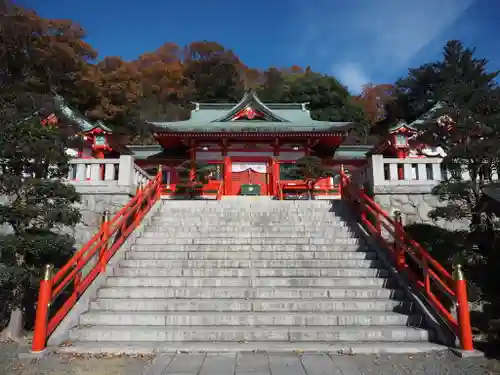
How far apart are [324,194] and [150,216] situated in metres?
9.70

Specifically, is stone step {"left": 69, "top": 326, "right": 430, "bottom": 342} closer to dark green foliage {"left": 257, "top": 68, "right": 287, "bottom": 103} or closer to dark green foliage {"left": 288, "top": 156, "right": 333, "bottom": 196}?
dark green foliage {"left": 288, "top": 156, "right": 333, "bottom": 196}

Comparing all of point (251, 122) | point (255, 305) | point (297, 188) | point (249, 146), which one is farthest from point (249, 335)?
point (251, 122)

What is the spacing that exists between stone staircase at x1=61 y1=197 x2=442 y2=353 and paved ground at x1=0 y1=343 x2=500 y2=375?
18cm

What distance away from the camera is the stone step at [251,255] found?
22.5 ft

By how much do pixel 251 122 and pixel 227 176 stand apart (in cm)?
340

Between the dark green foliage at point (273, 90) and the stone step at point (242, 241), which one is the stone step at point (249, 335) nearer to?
the stone step at point (242, 241)

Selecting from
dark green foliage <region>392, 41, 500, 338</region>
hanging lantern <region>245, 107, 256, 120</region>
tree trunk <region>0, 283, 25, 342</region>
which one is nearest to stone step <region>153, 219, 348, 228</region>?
dark green foliage <region>392, 41, 500, 338</region>

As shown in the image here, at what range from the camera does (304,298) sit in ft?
18.8

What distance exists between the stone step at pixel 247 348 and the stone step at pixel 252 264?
80.8 inches

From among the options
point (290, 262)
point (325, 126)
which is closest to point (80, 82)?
point (325, 126)

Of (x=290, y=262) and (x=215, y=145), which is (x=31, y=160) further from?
(x=215, y=145)

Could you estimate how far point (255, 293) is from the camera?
578 centimetres

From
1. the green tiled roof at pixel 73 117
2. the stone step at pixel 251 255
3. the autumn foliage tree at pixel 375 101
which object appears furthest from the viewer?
the autumn foliage tree at pixel 375 101

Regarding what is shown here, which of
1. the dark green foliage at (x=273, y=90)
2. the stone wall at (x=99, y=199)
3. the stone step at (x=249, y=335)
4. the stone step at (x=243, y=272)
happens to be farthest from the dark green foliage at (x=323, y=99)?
the stone step at (x=249, y=335)
